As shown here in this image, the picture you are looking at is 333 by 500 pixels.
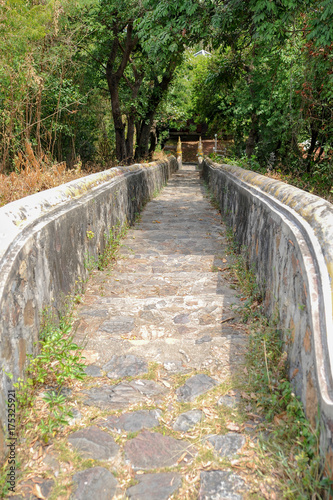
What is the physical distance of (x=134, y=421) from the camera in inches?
91.4

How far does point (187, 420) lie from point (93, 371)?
0.79 metres

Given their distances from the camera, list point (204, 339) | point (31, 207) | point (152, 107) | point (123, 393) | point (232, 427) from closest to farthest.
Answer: point (232, 427)
point (123, 393)
point (31, 207)
point (204, 339)
point (152, 107)

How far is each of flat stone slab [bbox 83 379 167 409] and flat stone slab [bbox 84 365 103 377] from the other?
5.9 inches

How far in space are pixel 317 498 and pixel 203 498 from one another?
47cm

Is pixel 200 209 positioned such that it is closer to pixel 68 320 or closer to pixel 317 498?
pixel 68 320

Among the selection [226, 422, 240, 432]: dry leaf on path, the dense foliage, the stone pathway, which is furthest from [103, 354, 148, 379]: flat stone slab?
the dense foliage

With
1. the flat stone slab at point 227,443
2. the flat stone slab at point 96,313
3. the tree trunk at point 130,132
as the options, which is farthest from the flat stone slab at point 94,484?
the tree trunk at point 130,132

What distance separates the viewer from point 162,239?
6797mm

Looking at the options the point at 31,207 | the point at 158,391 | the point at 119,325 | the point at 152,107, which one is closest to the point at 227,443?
the point at 158,391

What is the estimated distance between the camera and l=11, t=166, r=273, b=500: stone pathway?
194 cm

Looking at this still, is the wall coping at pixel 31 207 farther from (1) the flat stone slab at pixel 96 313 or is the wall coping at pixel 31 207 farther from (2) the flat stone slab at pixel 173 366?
(2) the flat stone slab at pixel 173 366

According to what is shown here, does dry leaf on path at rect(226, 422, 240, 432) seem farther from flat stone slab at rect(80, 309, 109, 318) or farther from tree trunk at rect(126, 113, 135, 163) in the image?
tree trunk at rect(126, 113, 135, 163)

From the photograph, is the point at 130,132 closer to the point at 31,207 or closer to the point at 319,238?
the point at 31,207

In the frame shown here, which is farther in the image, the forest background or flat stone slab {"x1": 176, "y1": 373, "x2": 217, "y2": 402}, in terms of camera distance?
the forest background
